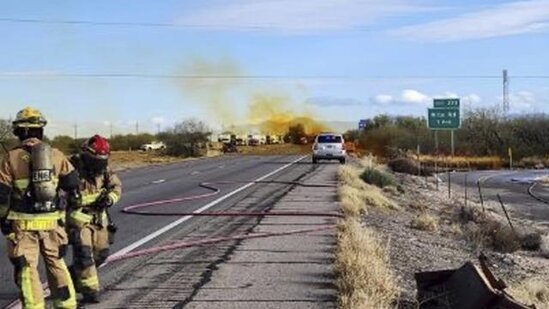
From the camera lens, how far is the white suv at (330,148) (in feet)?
154

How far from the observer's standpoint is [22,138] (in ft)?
22.1

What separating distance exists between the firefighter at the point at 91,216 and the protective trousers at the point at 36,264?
1049 millimetres

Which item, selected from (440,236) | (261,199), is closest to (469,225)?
(440,236)

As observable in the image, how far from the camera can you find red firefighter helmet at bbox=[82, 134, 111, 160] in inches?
322

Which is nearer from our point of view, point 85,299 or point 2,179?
point 2,179

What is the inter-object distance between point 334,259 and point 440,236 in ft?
26.4

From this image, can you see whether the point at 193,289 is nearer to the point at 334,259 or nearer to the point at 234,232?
the point at 334,259

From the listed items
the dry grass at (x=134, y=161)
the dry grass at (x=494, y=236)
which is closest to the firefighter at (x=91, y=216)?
the dry grass at (x=494, y=236)

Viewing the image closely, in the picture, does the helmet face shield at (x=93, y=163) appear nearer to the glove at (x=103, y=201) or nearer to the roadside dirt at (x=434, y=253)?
the glove at (x=103, y=201)

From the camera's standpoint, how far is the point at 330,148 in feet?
155

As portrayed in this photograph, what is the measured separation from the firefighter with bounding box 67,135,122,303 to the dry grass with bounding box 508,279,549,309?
4.55 metres

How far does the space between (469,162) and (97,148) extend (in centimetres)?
7110

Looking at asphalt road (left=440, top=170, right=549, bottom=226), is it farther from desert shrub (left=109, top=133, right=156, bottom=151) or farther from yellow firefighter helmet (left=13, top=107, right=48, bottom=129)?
desert shrub (left=109, top=133, right=156, bottom=151)

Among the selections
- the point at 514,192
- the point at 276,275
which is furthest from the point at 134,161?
the point at 276,275
